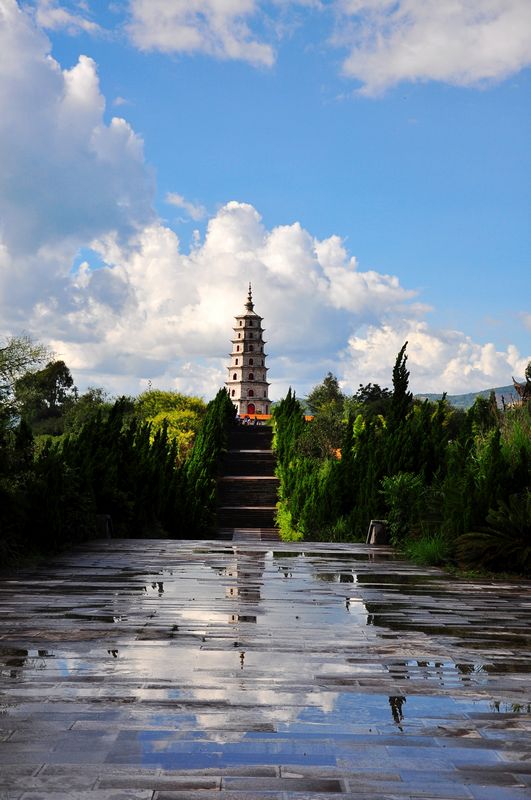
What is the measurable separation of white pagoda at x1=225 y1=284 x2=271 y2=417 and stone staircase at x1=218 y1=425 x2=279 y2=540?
53.4 m

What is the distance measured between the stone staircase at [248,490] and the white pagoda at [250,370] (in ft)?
175

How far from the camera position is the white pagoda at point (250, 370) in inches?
4053

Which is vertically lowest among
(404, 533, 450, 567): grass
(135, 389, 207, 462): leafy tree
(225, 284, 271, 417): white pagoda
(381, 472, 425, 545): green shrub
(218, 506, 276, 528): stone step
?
(218, 506, 276, 528): stone step

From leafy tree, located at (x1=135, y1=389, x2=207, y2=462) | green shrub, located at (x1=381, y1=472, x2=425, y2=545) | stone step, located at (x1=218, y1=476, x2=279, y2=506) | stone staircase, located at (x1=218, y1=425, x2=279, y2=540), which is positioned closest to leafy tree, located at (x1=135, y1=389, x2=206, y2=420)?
leafy tree, located at (x1=135, y1=389, x2=207, y2=462)

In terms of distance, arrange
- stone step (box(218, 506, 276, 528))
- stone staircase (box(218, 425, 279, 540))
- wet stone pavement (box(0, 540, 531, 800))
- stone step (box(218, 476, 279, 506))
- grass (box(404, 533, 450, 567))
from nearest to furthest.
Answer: wet stone pavement (box(0, 540, 531, 800)), grass (box(404, 533, 450, 567)), stone staircase (box(218, 425, 279, 540)), stone step (box(218, 506, 276, 528)), stone step (box(218, 476, 279, 506))

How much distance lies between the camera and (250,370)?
338 feet

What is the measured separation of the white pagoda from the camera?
10294 cm

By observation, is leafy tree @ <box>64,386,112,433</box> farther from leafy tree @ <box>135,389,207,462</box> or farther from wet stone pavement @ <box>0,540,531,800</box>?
wet stone pavement @ <box>0,540,531,800</box>

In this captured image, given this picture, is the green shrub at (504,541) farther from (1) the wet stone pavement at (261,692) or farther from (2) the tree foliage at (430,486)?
(1) the wet stone pavement at (261,692)

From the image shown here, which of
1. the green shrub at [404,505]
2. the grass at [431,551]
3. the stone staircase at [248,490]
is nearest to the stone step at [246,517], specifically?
the stone staircase at [248,490]

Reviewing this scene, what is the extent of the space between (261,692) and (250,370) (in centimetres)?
9868

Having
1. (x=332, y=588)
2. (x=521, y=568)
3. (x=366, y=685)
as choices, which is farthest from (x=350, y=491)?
(x=366, y=685)

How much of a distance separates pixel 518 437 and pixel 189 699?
9.17m

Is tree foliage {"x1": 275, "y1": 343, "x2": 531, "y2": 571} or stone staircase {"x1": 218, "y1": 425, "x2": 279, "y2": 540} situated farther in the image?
stone staircase {"x1": 218, "y1": 425, "x2": 279, "y2": 540}
